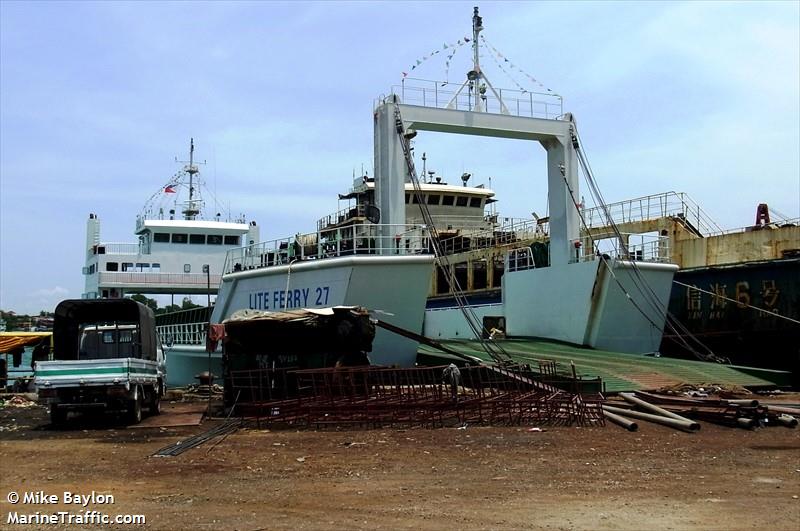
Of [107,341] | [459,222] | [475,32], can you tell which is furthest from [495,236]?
[107,341]

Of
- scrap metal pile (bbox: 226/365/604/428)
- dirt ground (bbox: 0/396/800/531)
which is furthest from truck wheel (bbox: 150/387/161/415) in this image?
dirt ground (bbox: 0/396/800/531)

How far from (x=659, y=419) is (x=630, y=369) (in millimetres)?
4059

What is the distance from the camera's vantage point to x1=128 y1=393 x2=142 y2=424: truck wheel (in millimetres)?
11961

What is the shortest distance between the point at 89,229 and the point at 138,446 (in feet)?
74.0

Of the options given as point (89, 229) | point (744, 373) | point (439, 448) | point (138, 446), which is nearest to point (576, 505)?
point (439, 448)

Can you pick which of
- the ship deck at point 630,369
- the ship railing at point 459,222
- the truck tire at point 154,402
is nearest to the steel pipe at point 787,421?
the ship deck at point 630,369

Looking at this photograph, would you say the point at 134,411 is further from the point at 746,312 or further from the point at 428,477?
the point at 746,312

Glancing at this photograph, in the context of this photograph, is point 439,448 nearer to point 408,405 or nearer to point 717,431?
point 408,405

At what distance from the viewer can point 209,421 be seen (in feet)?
39.5

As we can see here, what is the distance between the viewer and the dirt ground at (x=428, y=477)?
5.81 meters

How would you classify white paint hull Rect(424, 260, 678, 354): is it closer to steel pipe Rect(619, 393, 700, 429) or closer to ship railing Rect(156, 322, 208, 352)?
steel pipe Rect(619, 393, 700, 429)

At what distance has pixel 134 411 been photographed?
1204 cm

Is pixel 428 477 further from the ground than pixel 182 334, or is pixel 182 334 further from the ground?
pixel 182 334

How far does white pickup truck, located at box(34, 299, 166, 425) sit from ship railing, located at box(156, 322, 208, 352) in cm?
1024
